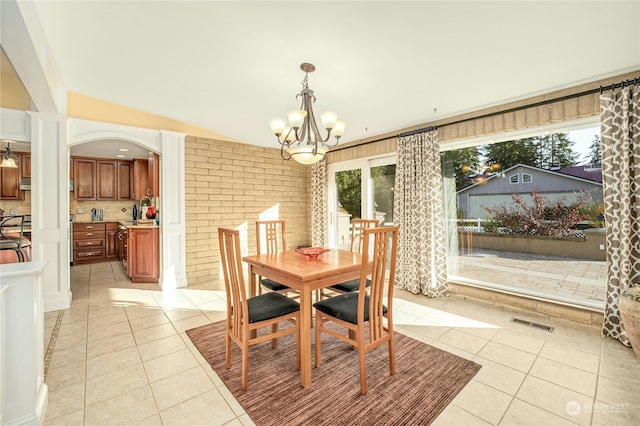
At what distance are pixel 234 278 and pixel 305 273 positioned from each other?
20.8 inches

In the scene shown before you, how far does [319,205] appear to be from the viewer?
558 centimetres

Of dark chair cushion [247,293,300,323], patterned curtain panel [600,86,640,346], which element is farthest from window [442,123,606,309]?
dark chair cushion [247,293,300,323]

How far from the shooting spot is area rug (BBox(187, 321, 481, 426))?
1733mm

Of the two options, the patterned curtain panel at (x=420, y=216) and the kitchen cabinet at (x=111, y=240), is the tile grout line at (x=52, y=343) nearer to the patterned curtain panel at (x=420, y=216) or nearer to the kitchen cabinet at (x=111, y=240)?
the kitchen cabinet at (x=111, y=240)

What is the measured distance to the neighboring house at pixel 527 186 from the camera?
2.93 meters

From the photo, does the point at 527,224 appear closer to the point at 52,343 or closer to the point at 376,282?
the point at 376,282

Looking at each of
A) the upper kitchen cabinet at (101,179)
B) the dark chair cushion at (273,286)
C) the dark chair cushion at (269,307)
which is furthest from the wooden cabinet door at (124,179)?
the dark chair cushion at (269,307)

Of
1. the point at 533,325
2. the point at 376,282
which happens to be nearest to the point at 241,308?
the point at 376,282

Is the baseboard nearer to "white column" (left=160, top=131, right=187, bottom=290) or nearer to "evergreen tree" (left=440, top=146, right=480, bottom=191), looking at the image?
"evergreen tree" (left=440, top=146, right=480, bottom=191)

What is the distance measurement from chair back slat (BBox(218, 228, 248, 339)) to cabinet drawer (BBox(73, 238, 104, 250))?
5494 mm

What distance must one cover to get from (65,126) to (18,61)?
1597 mm

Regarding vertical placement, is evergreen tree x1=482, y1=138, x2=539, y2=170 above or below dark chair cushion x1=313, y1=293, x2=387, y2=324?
above

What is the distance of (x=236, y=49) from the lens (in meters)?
2.40

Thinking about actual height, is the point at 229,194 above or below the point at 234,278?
above
